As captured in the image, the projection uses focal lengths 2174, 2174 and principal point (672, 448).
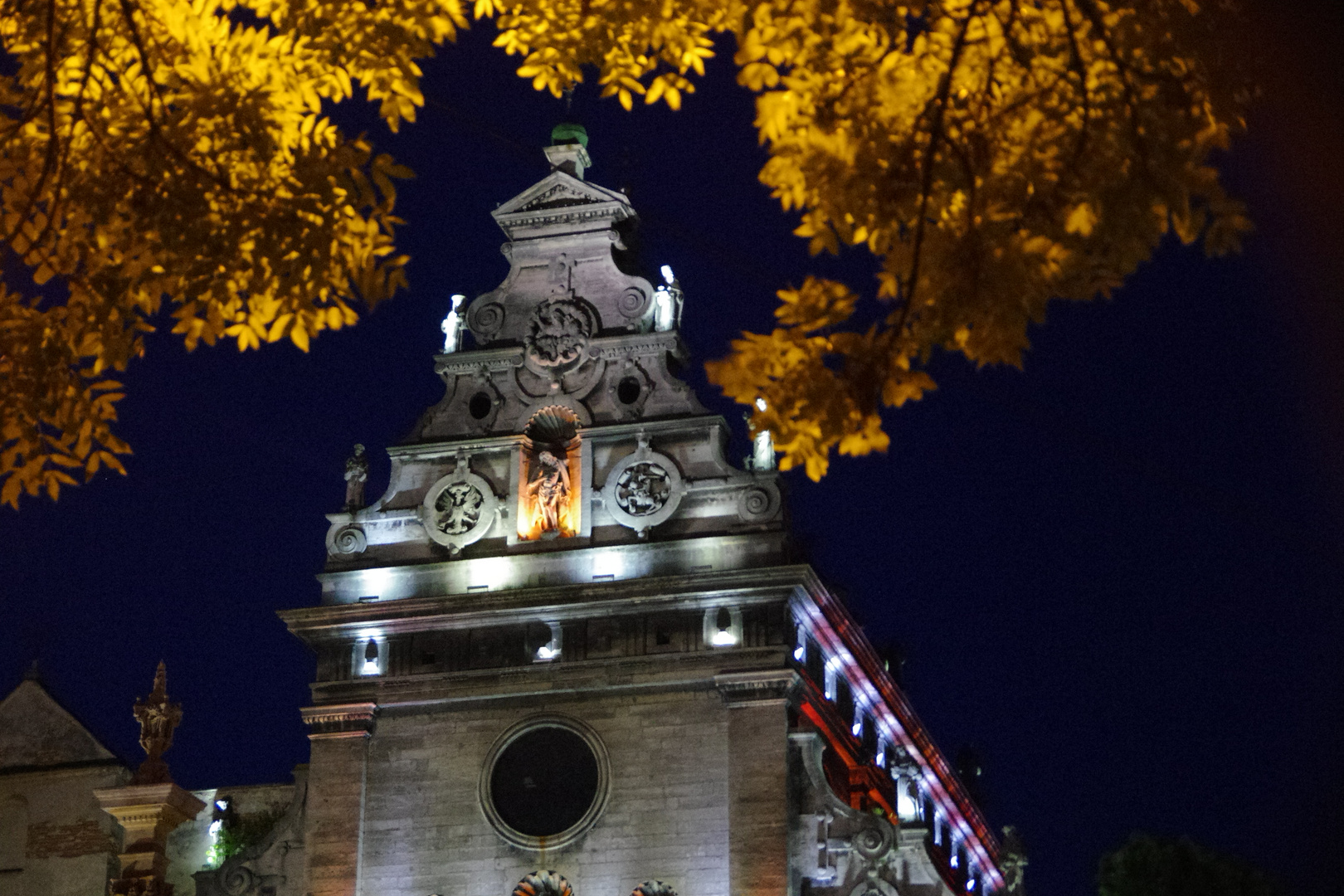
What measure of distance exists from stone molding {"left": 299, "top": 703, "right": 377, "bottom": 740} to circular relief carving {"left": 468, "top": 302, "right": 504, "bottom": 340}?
8.31m

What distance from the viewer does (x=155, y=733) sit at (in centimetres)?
3794

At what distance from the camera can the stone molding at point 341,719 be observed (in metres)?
43.8

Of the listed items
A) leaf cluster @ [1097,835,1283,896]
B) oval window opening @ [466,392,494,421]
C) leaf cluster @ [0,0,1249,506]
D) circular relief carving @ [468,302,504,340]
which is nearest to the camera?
leaf cluster @ [0,0,1249,506]

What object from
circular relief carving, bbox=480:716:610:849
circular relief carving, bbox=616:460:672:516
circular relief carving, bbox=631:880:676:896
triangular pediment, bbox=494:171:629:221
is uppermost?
triangular pediment, bbox=494:171:629:221

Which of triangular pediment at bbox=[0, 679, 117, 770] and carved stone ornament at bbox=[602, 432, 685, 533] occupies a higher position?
carved stone ornament at bbox=[602, 432, 685, 533]

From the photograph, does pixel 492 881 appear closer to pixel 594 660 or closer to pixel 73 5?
pixel 594 660

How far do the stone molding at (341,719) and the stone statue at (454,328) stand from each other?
25.9ft

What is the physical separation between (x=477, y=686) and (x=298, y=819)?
4.69 metres

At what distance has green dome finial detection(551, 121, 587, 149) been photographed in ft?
157

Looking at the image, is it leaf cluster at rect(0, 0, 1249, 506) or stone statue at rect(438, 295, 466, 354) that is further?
stone statue at rect(438, 295, 466, 354)

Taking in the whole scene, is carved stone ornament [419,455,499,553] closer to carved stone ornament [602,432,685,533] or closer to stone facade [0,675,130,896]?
carved stone ornament [602,432,685,533]

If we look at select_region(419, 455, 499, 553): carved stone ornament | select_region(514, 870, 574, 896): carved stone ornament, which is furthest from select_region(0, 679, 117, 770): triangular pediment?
select_region(514, 870, 574, 896): carved stone ornament

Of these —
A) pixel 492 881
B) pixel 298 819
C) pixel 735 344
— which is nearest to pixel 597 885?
pixel 492 881

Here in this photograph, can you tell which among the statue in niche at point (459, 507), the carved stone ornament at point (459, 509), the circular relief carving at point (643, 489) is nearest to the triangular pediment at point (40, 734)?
the carved stone ornament at point (459, 509)
